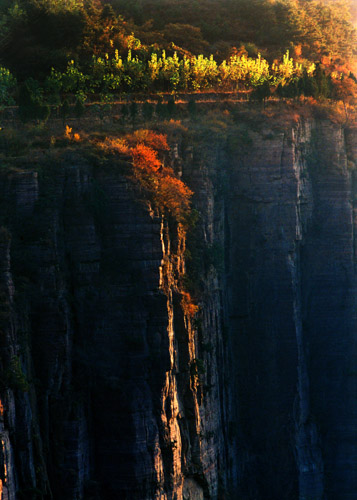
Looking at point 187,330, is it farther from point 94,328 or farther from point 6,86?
point 6,86

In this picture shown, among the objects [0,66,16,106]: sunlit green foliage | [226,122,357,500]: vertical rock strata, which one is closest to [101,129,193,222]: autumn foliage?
[226,122,357,500]: vertical rock strata

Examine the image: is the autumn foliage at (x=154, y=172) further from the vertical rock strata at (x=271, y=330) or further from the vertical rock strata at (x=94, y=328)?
the vertical rock strata at (x=271, y=330)

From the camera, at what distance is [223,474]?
61.4 m

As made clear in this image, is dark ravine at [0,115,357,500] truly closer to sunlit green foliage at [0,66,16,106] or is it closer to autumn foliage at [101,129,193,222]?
autumn foliage at [101,129,193,222]

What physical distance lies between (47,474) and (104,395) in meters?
4.05

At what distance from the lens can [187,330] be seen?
56.5m

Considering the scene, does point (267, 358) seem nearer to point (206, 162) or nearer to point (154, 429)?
point (206, 162)

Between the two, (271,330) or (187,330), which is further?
(271,330)

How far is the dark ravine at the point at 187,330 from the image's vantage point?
50500 mm

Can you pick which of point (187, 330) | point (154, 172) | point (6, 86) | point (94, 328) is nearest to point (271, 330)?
point (187, 330)

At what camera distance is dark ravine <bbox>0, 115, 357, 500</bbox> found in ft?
166

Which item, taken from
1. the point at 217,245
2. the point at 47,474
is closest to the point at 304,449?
the point at 217,245

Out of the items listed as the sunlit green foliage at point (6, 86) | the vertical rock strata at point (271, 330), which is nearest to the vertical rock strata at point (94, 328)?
the vertical rock strata at point (271, 330)

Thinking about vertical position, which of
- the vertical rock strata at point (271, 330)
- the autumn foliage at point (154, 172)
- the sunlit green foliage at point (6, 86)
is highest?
the sunlit green foliage at point (6, 86)
